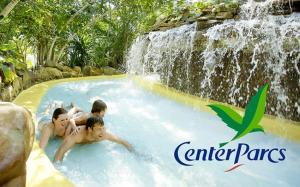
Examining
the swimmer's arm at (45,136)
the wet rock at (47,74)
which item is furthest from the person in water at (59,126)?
the wet rock at (47,74)

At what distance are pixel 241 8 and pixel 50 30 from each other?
677 cm

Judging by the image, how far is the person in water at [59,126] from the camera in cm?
418

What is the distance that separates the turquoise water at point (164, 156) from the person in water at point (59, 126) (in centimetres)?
14

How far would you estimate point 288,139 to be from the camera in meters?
4.63

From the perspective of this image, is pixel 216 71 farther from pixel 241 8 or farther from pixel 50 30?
pixel 50 30

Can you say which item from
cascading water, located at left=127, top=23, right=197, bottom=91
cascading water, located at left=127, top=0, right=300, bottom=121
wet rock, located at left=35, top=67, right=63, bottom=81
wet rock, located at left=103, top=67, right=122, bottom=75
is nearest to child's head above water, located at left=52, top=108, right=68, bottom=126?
cascading water, located at left=127, top=0, right=300, bottom=121

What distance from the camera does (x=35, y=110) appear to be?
5.51 m

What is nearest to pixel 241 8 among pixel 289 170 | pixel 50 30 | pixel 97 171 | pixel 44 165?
pixel 289 170

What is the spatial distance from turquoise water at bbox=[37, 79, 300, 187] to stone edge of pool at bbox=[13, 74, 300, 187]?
0.19 metres

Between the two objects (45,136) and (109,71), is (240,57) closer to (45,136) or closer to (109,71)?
(45,136)

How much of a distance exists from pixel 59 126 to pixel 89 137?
44 cm

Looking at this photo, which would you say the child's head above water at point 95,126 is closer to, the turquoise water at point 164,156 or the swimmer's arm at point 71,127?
the turquoise water at point 164,156

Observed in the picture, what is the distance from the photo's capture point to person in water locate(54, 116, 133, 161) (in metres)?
3.95

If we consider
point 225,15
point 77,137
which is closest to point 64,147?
point 77,137
